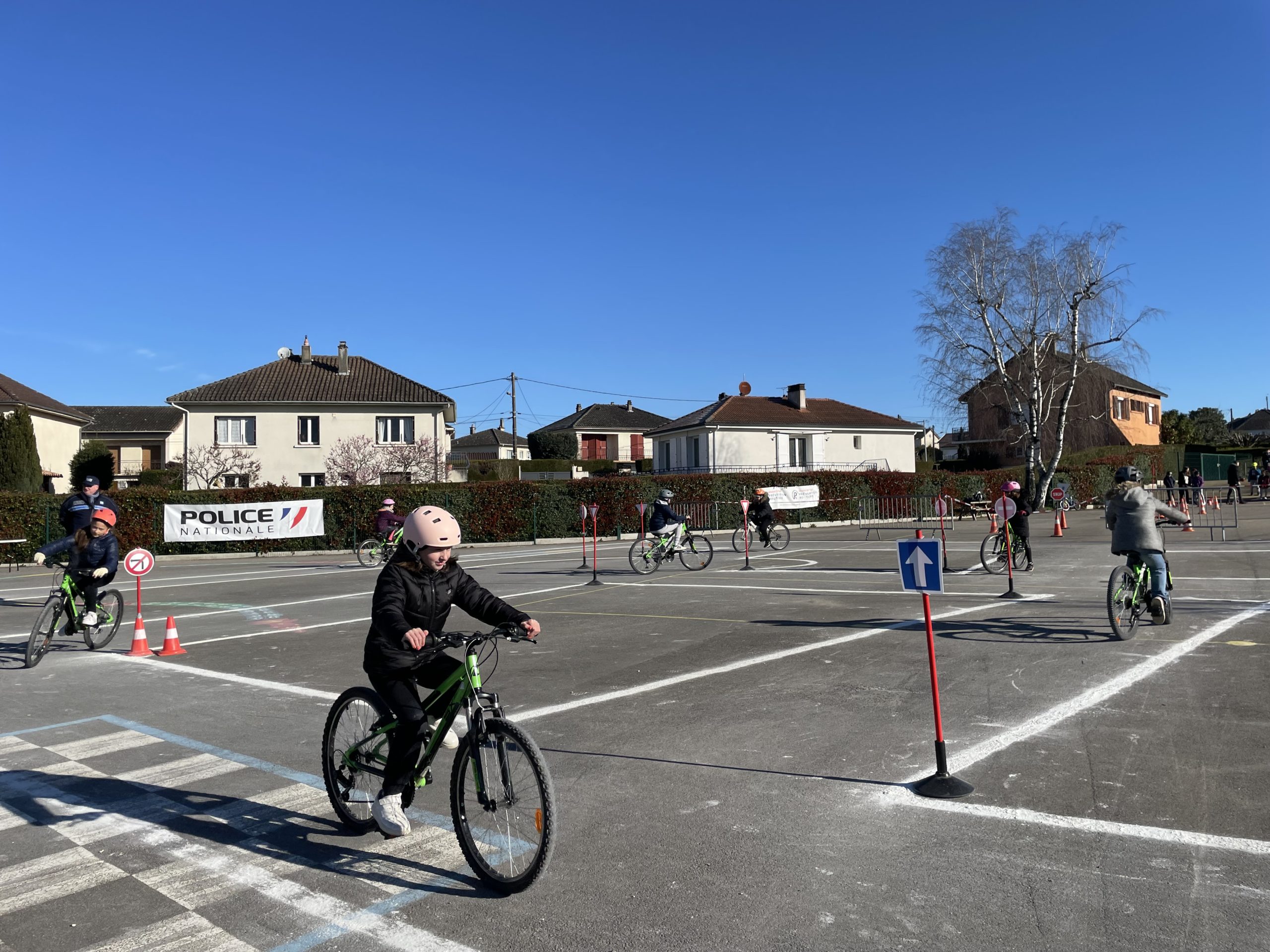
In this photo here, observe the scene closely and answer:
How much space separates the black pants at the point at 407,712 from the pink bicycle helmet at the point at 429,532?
1.78 ft

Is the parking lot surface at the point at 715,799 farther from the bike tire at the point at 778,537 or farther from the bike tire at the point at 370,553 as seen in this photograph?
the bike tire at the point at 778,537

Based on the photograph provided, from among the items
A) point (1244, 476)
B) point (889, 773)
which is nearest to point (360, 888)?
point (889, 773)

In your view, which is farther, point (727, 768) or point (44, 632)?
point (44, 632)

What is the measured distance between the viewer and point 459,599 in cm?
459

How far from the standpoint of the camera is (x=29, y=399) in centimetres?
5128

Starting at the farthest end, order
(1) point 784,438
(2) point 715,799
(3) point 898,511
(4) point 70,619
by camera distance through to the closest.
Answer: (1) point 784,438, (3) point 898,511, (4) point 70,619, (2) point 715,799

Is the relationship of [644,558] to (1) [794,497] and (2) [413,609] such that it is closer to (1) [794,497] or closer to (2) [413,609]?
(2) [413,609]

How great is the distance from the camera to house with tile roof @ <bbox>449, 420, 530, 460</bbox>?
10944cm

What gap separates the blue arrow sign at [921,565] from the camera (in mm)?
5809

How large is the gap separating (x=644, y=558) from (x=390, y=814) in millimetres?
14581

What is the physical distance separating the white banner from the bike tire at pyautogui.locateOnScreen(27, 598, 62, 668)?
2650 centimetres

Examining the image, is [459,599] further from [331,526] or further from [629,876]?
[331,526]

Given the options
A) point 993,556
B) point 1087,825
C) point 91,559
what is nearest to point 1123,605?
point 1087,825

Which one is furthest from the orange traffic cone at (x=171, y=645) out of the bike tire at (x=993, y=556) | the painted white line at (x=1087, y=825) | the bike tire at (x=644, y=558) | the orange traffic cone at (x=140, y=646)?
the bike tire at (x=993, y=556)
